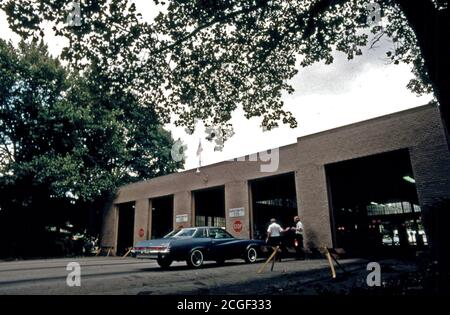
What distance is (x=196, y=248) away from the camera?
11711 mm

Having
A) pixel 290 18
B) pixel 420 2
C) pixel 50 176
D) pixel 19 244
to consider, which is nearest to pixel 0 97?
pixel 50 176

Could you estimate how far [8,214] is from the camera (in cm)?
2708

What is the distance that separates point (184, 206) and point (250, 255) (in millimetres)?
10032

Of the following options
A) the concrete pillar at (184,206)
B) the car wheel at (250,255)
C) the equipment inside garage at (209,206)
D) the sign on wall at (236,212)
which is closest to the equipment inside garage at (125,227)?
the equipment inside garage at (209,206)

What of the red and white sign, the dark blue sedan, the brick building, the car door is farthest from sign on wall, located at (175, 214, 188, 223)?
the car door

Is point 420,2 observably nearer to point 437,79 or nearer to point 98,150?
point 437,79

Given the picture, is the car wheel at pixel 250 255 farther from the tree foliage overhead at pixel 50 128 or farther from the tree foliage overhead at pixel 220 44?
Answer: the tree foliage overhead at pixel 50 128

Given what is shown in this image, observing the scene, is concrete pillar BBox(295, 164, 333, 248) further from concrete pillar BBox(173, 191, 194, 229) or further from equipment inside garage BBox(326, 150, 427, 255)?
concrete pillar BBox(173, 191, 194, 229)

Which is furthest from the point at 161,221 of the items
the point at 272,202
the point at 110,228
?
the point at 272,202

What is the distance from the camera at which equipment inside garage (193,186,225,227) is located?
81.0ft

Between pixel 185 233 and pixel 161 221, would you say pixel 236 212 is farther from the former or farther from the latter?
pixel 161 221

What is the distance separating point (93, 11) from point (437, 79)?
861 cm

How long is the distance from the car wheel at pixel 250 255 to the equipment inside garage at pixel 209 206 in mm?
9713
